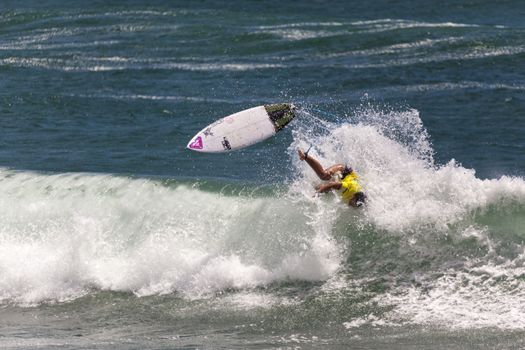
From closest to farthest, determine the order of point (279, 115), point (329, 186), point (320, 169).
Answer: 1. point (329, 186)
2. point (320, 169)
3. point (279, 115)

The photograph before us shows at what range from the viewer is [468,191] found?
1634 cm

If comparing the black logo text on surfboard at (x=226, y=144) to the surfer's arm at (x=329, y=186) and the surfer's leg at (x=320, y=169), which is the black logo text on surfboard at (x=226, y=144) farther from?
the surfer's arm at (x=329, y=186)

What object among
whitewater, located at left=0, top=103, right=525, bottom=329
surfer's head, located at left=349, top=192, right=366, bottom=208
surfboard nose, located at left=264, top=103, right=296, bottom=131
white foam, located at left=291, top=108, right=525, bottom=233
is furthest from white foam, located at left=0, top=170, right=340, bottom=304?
surfboard nose, located at left=264, top=103, right=296, bottom=131

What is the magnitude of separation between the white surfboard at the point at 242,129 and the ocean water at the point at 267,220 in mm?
760

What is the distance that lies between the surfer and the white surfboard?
1.84 meters

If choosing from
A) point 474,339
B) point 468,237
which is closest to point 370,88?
point 468,237

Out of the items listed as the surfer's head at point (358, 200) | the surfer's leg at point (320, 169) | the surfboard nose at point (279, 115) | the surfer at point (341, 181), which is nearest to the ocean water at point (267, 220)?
the surfer's head at point (358, 200)

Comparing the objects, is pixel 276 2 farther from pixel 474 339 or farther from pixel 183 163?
pixel 474 339

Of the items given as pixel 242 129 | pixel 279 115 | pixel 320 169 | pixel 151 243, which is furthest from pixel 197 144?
pixel 320 169

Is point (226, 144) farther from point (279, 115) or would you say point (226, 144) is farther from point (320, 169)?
point (320, 169)

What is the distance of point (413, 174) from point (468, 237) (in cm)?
149

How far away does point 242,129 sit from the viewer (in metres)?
18.1

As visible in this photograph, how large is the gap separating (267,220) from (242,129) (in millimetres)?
1809

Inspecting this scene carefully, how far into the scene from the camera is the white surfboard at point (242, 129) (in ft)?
59.5
